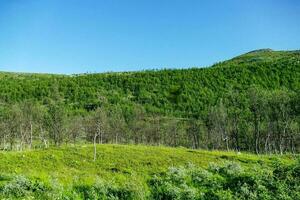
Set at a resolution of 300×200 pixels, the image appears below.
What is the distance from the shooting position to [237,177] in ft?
66.5

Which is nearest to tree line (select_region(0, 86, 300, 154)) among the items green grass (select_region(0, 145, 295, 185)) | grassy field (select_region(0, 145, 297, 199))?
grassy field (select_region(0, 145, 297, 199))

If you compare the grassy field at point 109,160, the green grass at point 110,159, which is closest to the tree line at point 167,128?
the grassy field at point 109,160

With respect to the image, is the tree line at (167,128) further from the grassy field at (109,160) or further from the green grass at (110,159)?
the green grass at (110,159)

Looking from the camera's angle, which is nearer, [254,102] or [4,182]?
[4,182]

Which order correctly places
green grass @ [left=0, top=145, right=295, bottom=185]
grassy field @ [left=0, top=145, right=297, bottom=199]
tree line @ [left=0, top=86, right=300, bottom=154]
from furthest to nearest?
tree line @ [left=0, top=86, right=300, bottom=154]
green grass @ [left=0, top=145, right=295, bottom=185]
grassy field @ [left=0, top=145, right=297, bottom=199]

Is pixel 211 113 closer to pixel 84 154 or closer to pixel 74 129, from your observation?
pixel 74 129

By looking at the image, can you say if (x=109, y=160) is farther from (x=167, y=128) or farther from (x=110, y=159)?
(x=167, y=128)

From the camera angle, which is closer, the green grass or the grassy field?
the grassy field

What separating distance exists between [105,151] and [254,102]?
48.6m

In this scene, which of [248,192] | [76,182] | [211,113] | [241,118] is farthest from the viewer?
[241,118]

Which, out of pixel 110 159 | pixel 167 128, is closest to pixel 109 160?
pixel 110 159

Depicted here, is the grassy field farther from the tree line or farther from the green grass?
the tree line

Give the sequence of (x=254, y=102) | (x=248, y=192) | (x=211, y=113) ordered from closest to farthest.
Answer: (x=248, y=192)
(x=254, y=102)
(x=211, y=113)

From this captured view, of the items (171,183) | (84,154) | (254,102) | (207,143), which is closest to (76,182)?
(171,183)
